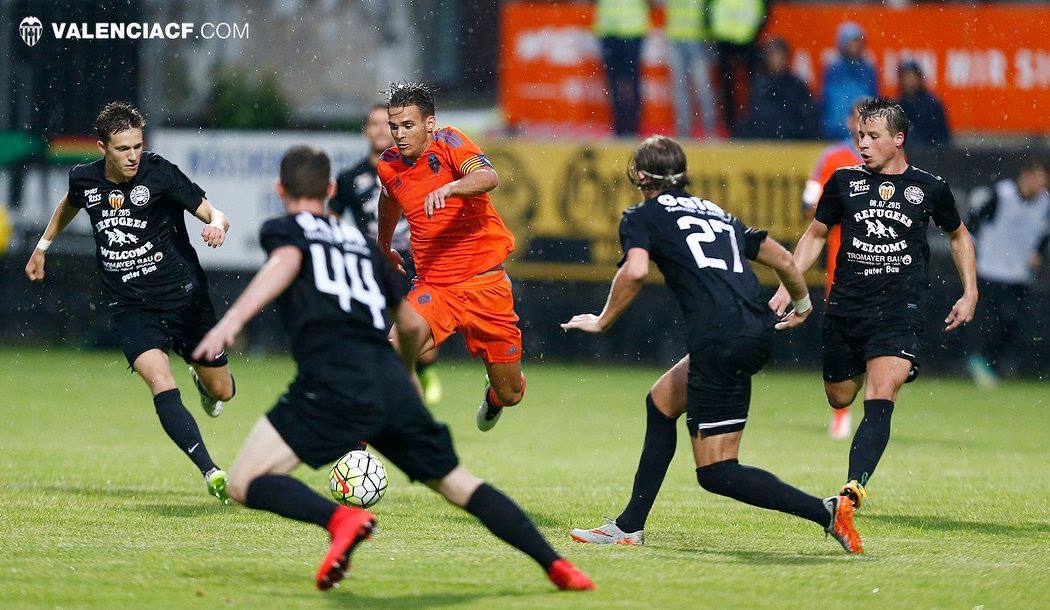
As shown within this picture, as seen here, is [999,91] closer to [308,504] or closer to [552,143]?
[552,143]

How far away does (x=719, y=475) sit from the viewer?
6887 millimetres

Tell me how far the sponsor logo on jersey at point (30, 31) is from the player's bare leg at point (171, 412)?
11715mm

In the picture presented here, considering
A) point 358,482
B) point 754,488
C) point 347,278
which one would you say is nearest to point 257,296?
point 347,278

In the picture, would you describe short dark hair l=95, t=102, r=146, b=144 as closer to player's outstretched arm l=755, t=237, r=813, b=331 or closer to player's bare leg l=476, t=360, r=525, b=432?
player's bare leg l=476, t=360, r=525, b=432

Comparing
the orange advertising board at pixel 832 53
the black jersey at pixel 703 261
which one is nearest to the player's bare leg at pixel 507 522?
the black jersey at pixel 703 261

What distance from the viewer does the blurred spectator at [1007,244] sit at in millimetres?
17359

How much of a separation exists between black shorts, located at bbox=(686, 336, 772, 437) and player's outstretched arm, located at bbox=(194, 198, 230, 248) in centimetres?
291

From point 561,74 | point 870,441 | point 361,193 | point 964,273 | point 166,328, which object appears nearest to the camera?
point 870,441

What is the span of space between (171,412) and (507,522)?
3.32 meters

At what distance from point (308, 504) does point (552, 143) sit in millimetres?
12472

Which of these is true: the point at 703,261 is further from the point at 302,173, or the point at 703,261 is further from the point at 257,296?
the point at 257,296

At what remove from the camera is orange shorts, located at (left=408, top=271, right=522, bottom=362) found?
357 inches

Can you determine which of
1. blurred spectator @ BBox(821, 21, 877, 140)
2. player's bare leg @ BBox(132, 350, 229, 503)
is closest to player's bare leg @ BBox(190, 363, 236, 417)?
player's bare leg @ BBox(132, 350, 229, 503)

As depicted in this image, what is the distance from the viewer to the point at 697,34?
18391 millimetres
